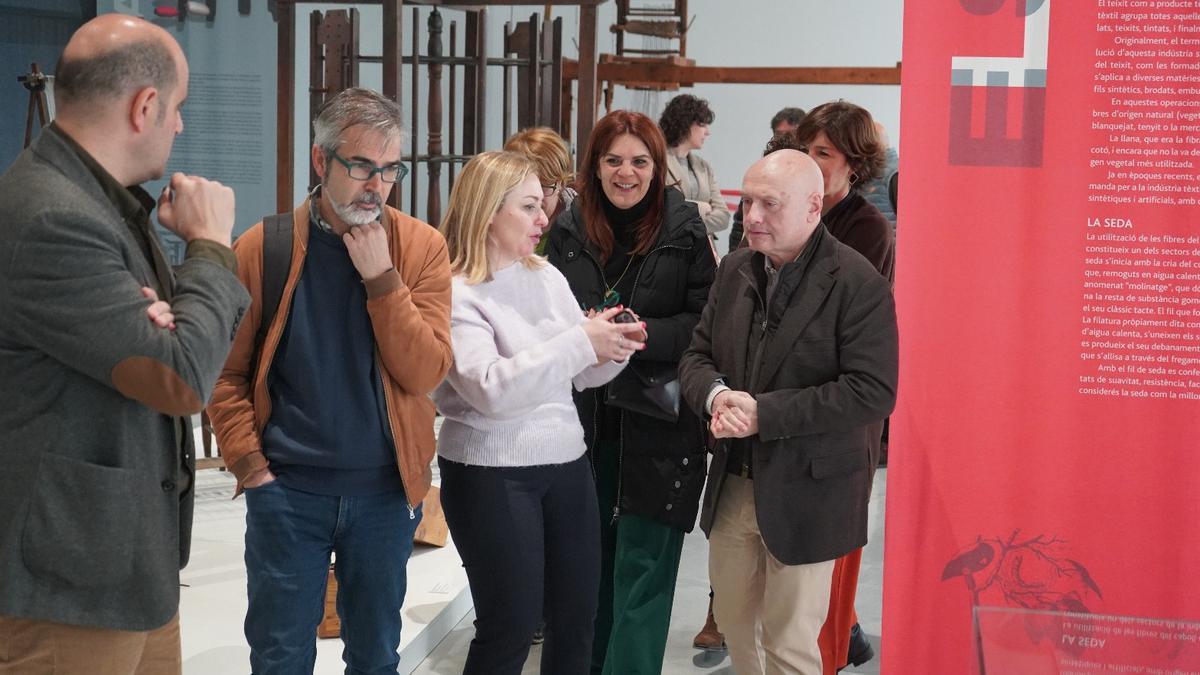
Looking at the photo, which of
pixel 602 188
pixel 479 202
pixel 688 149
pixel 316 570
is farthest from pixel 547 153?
pixel 688 149

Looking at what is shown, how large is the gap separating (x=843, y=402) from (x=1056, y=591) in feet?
2.87

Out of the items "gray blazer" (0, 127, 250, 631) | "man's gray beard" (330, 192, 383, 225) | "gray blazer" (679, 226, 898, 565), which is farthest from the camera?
"gray blazer" (679, 226, 898, 565)

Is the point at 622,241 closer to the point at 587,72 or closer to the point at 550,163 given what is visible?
the point at 550,163

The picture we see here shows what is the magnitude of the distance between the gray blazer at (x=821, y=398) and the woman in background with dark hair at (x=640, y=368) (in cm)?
35

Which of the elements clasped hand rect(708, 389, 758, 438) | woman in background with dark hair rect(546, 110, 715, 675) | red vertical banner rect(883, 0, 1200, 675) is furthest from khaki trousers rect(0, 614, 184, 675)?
red vertical banner rect(883, 0, 1200, 675)

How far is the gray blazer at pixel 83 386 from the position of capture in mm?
1681

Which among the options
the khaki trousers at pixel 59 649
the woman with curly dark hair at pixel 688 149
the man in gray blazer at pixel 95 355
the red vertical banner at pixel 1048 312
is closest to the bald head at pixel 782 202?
the red vertical banner at pixel 1048 312

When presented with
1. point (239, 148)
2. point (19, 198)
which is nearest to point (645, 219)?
point (19, 198)

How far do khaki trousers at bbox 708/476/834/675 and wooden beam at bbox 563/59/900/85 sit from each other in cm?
687

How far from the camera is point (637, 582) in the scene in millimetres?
3236

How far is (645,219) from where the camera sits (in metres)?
3.27

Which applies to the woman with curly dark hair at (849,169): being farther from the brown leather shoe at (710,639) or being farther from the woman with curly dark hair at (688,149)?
the woman with curly dark hair at (688,149)

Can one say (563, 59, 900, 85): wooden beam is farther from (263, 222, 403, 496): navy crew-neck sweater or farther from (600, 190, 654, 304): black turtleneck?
(263, 222, 403, 496): navy crew-neck sweater

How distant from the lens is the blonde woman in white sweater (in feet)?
8.64
